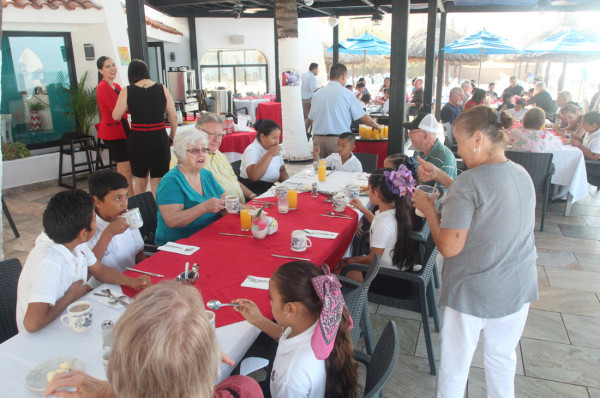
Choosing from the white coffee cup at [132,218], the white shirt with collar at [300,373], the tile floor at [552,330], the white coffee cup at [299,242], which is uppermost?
the white coffee cup at [132,218]

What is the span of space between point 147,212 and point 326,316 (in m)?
2.22

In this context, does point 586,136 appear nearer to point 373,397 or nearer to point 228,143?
point 228,143

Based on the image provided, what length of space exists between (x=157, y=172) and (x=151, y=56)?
28.7ft

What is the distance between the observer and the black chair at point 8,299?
6.65ft

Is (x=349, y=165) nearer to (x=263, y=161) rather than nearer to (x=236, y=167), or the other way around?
(x=263, y=161)

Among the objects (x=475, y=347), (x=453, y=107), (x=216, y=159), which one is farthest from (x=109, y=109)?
(x=453, y=107)

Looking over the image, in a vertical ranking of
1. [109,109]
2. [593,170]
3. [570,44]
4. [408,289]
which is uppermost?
[570,44]

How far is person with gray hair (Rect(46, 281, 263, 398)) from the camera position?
3.13 feet

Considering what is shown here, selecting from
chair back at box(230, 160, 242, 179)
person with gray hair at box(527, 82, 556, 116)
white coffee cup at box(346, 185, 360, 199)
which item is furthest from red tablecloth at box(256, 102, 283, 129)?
white coffee cup at box(346, 185, 360, 199)

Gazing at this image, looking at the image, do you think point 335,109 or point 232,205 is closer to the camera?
point 232,205

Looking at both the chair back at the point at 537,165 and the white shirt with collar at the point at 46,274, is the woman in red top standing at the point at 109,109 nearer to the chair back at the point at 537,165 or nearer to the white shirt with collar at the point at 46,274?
the white shirt with collar at the point at 46,274

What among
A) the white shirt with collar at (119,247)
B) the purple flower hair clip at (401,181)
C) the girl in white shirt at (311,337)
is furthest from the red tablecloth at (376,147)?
the girl in white shirt at (311,337)

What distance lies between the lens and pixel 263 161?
415cm

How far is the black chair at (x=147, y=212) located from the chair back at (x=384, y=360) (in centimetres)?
209
